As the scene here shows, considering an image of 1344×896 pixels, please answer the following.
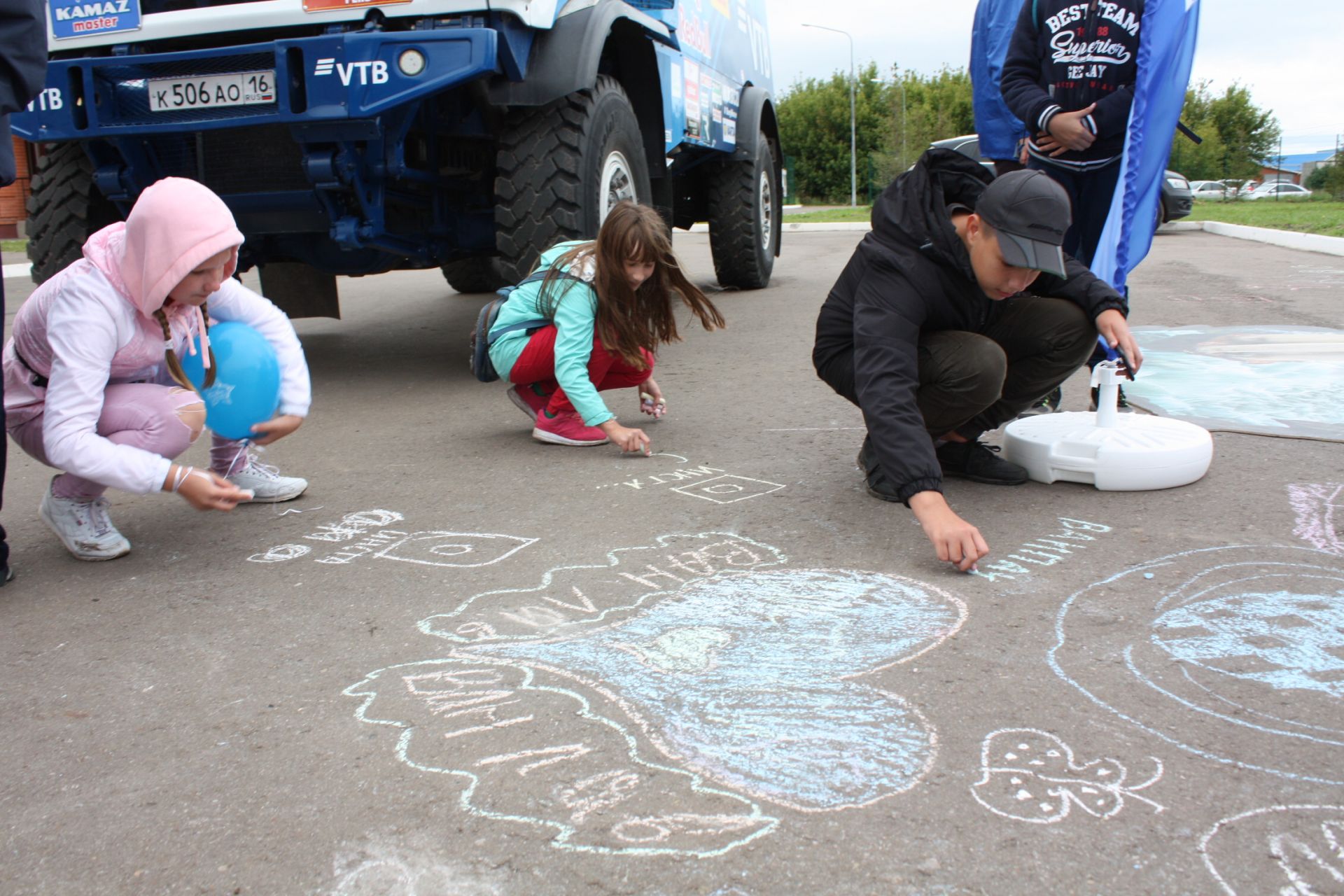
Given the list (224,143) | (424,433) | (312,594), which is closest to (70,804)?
(312,594)

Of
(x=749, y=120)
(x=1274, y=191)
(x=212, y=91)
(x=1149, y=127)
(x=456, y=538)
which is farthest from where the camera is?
(x=1274, y=191)

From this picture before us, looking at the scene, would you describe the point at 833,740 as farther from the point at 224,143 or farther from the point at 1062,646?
the point at 224,143

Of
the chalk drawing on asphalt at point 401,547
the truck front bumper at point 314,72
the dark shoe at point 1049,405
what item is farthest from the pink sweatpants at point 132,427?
the dark shoe at point 1049,405

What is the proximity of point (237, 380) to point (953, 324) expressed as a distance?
185 centimetres

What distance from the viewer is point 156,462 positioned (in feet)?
8.06

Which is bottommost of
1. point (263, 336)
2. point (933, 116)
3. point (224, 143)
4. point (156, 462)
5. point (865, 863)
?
point (865, 863)

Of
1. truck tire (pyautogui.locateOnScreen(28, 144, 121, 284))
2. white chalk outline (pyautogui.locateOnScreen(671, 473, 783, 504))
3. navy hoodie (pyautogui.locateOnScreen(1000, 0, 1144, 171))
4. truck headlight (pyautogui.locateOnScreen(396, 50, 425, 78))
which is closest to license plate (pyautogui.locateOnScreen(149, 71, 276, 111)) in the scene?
truck headlight (pyautogui.locateOnScreen(396, 50, 425, 78))

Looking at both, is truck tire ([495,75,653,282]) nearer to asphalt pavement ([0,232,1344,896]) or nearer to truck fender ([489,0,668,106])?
truck fender ([489,0,668,106])

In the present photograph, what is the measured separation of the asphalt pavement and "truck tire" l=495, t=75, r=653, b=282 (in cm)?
122

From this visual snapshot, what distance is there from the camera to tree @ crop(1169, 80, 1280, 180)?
35656 mm

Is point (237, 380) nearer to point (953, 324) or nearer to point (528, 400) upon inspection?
point (528, 400)

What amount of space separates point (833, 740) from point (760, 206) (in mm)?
6338

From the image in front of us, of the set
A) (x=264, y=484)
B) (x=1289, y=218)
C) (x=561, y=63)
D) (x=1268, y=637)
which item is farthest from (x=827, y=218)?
(x=1268, y=637)

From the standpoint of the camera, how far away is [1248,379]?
4.32m
